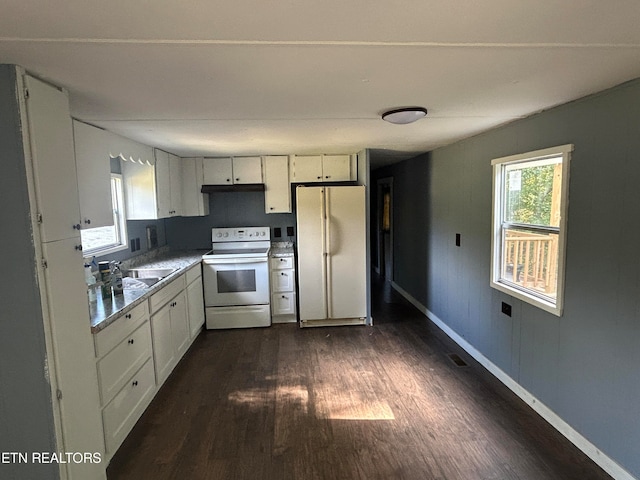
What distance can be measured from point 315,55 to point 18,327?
167cm

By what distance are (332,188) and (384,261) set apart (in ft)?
10.1

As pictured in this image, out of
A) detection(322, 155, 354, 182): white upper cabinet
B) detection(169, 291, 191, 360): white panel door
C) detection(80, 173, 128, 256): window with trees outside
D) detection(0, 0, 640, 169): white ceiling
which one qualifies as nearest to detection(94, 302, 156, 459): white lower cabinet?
detection(169, 291, 191, 360): white panel door

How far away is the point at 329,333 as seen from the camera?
4.12 metres

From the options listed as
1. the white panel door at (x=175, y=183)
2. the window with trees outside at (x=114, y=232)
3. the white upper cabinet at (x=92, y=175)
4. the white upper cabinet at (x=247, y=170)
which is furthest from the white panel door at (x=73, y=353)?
the white upper cabinet at (x=247, y=170)

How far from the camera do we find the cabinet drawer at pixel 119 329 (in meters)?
1.96

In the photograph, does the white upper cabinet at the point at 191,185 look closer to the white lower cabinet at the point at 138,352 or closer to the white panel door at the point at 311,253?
the white lower cabinet at the point at 138,352

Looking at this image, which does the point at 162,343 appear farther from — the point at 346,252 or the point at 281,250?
the point at 346,252

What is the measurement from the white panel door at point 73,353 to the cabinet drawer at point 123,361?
14 cm

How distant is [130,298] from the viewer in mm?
2430

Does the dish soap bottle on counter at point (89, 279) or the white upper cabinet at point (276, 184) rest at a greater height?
the white upper cabinet at point (276, 184)

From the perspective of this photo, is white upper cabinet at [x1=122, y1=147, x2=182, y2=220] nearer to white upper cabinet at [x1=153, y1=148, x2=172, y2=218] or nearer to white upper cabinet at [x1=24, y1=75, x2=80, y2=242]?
white upper cabinet at [x1=153, y1=148, x2=172, y2=218]

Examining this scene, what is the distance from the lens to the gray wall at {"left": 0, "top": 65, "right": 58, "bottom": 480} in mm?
1432

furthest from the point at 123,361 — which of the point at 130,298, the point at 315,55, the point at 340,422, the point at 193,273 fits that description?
the point at 315,55

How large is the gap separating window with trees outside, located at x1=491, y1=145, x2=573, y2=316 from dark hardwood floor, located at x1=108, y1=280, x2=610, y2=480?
0.85 metres
